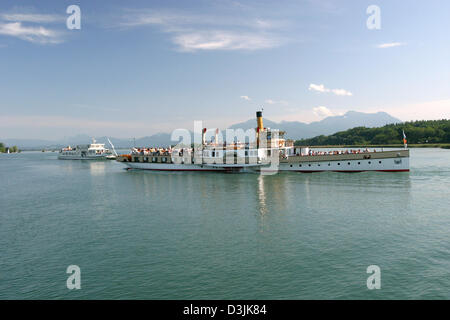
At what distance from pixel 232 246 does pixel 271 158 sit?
4332 centimetres

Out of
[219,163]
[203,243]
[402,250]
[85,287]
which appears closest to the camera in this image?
[85,287]

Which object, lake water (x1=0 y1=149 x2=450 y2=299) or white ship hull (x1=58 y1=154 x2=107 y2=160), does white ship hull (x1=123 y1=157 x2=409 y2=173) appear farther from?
white ship hull (x1=58 y1=154 x2=107 y2=160)

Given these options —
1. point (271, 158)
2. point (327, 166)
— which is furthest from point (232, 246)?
point (327, 166)

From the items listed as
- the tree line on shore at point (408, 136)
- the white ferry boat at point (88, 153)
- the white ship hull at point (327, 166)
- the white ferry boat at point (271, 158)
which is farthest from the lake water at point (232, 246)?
the tree line on shore at point (408, 136)

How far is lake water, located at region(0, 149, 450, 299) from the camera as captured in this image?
13602mm

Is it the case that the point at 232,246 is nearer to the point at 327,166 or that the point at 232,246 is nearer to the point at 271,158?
the point at 271,158

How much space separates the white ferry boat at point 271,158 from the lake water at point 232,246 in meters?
18.9

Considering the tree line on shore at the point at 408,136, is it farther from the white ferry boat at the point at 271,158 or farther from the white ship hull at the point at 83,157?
the white ship hull at the point at 83,157

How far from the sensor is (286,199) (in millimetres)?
33719

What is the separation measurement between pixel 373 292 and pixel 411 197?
949 inches

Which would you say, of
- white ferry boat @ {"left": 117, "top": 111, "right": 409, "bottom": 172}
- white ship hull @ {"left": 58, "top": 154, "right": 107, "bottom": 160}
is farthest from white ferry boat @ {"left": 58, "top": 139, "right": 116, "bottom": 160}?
white ferry boat @ {"left": 117, "top": 111, "right": 409, "bottom": 172}

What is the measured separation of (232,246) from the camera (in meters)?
18.7
